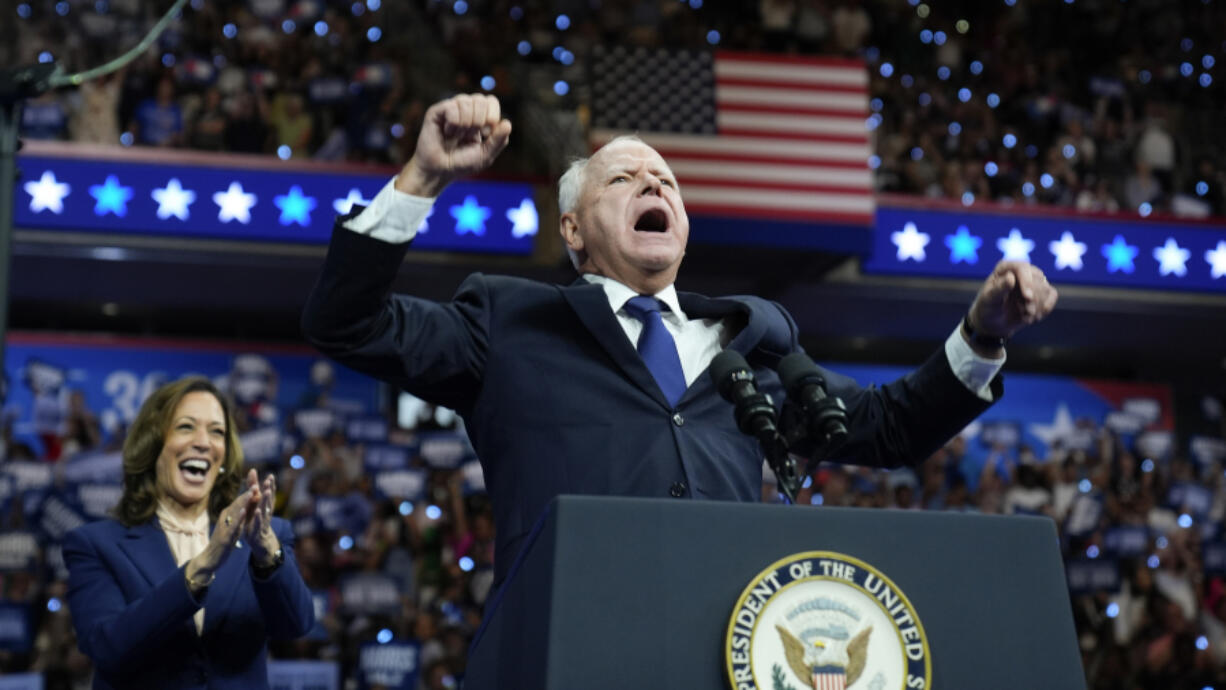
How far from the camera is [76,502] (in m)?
7.04

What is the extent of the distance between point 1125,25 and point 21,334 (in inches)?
355

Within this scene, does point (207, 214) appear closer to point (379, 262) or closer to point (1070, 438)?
point (1070, 438)

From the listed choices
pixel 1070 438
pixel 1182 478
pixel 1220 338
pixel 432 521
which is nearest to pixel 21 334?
pixel 432 521

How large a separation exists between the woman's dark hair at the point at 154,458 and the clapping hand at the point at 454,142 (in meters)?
1.09

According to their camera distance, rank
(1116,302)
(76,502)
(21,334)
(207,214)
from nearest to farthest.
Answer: (76,502) → (207,214) → (21,334) → (1116,302)

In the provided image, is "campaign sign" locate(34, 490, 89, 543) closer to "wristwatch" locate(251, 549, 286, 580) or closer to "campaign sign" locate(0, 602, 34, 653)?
"campaign sign" locate(0, 602, 34, 653)

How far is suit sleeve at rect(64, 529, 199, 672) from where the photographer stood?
7.23ft

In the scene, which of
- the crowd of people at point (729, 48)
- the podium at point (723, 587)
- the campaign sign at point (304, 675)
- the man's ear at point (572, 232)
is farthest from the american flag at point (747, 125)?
the podium at point (723, 587)

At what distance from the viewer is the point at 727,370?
1492mm

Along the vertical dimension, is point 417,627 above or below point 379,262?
below

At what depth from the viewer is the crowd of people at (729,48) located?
29.9 feet

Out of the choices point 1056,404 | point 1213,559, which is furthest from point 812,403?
point 1056,404

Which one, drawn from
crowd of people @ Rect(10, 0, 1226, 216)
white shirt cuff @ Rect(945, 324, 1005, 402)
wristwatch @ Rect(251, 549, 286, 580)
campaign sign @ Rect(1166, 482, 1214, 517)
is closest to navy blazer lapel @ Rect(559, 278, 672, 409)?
white shirt cuff @ Rect(945, 324, 1005, 402)

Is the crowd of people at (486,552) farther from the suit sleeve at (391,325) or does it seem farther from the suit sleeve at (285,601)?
the suit sleeve at (391,325)
